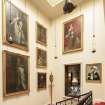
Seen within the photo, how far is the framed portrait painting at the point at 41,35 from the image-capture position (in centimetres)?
740

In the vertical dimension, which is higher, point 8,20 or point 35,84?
point 8,20

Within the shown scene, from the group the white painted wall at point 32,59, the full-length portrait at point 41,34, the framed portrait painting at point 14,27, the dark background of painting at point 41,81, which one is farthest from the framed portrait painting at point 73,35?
the framed portrait painting at point 14,27

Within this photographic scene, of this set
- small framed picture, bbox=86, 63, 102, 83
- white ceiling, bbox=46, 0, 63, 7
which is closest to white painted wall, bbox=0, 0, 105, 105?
small framed picture, bbox=86, 63, 102, 83

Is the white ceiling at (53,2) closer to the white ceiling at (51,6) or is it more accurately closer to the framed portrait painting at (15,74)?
the white ceiling at (51,6)

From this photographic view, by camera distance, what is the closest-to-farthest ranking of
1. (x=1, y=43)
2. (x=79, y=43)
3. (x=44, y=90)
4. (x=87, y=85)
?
(x=1, y=43)
(x=87, y=85)
(x=79, y=43)
(x=44, y=90)

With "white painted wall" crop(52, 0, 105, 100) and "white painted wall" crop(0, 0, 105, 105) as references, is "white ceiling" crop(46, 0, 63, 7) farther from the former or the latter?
"white painted wall" crop(52, 0, 105, 100)

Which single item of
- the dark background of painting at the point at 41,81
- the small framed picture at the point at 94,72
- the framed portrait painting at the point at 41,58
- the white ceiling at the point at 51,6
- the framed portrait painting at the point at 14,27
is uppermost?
the white ceiling at the point at 51,6

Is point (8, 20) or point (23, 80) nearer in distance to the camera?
point (8, 20)

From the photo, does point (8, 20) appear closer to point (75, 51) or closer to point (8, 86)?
point (8, 86)

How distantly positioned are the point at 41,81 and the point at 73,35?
2385 millimetres

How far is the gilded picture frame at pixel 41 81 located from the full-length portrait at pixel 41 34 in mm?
1387

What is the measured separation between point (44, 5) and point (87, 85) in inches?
147

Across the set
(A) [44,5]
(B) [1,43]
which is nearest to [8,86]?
(B) [1,43]

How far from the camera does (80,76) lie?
7.04m
